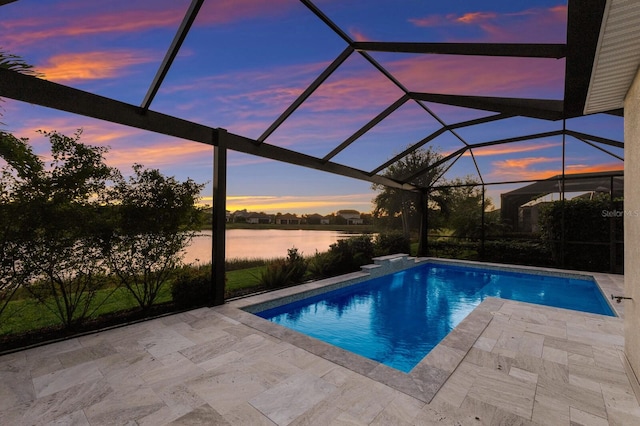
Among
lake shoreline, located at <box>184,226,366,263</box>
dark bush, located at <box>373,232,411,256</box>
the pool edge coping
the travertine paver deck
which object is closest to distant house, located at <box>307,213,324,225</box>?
lake shoreline, located at <box>184,226,366,263</box>

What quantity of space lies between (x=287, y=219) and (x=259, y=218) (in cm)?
223

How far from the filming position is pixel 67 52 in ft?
11.6

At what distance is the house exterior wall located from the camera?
2.59 meters

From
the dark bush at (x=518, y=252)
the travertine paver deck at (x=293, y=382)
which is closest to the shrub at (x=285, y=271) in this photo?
the travertine paver deck at (x=293, y=382)

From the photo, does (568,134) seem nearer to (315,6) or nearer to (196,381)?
(315,6)

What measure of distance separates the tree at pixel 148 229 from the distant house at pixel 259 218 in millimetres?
6105

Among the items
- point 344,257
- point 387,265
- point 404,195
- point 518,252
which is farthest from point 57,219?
point 404,195

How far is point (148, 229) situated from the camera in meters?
4.64

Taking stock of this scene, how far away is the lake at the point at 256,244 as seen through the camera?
5.28 metres

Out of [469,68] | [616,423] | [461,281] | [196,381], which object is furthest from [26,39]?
[461,281]

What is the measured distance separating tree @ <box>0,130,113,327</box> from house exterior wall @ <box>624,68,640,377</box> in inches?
245

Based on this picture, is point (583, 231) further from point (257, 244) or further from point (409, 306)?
point (257, 244)

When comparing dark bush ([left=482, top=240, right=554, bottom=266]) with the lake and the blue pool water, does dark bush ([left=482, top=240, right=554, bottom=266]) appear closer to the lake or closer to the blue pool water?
the blue pool water

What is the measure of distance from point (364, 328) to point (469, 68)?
508 centimetres
